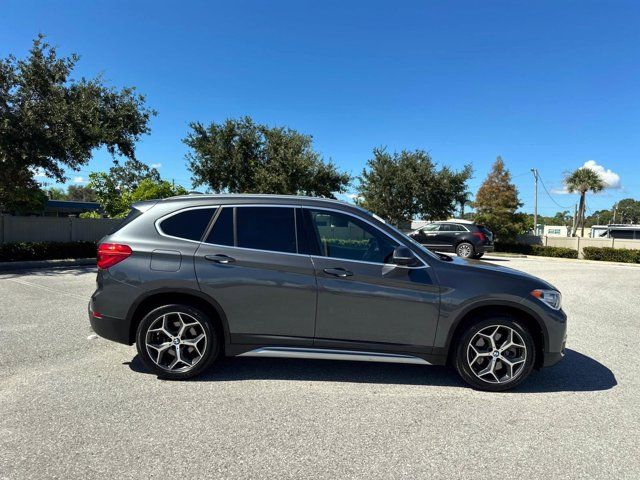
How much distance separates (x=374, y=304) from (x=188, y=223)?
1.97 m

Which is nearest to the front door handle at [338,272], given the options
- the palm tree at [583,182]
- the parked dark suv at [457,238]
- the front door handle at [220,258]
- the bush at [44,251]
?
the front door handle at [220,258]

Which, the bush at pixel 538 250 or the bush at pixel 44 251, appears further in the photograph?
the bush at pixel 538 250

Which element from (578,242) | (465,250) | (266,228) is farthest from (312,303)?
(578,242)

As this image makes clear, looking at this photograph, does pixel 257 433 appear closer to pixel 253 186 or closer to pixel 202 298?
Result: pixel 202 298

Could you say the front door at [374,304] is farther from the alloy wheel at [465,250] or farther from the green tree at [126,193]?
the green tree at [126,193]

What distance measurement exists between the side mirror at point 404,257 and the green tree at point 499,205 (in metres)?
27.6

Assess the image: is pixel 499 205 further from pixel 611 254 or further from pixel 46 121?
pixel 46 121

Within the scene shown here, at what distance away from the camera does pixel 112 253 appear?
4000 mm

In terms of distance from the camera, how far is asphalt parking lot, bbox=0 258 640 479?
273cm

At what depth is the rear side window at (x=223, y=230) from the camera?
4.04 metres

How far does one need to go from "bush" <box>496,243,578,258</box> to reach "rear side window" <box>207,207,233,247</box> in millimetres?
27195

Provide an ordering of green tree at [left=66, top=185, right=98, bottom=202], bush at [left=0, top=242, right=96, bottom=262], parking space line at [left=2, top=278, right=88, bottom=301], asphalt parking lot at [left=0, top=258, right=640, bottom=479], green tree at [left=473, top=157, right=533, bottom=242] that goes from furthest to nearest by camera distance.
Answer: green tree at [left=66, top=185, right=98, bottom=202]
green tree at [left=473, top=157, right=533, bottom=242]
bush at [left=0, top=242, right=96, bottom=262]
parking space line at [left=2, top=278, right=88, bottom=301]
asphalt parking lot at [left=0, top=258, right=640, bottom=479]

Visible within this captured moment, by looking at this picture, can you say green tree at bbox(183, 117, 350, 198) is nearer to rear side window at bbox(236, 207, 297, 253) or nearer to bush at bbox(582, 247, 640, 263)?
bush at bbox(582, 247, 640, 263)

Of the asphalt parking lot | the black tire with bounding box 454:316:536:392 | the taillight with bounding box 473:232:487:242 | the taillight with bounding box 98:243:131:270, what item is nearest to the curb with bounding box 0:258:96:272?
the asphalt parking lot
